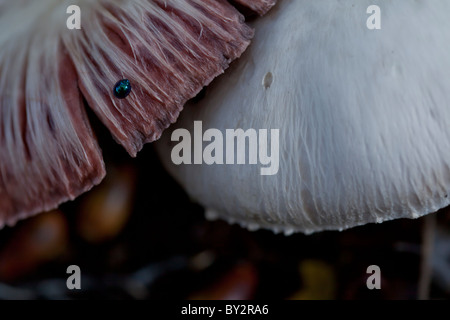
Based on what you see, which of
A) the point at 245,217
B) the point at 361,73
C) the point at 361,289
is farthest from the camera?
the point at 361,289

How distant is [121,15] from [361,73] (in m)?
0.31

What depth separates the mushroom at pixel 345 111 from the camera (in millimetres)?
579

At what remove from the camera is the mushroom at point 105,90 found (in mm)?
590

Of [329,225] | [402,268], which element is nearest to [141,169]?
[329,225]

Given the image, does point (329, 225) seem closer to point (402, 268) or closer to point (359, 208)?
point (359, 208)

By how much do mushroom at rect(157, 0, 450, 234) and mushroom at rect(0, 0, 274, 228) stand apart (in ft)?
0.26

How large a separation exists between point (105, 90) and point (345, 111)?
0.29 meters

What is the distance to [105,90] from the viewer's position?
0.59m

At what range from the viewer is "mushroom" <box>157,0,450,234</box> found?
579 millimetres

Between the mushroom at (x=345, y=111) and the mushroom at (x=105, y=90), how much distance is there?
79mm

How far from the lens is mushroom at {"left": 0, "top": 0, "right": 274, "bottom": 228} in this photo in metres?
0.59

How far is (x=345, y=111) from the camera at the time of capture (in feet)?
1.92

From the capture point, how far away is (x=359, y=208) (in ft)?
2.00
